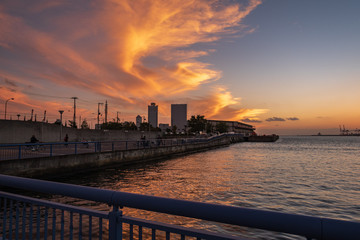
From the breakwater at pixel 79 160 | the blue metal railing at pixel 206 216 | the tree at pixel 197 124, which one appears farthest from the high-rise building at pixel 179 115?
the blue metal railing at pixel 206 216

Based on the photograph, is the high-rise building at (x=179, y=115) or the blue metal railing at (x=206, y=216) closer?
the blue metal railing at (x=206, y=216)

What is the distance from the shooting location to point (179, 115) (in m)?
176

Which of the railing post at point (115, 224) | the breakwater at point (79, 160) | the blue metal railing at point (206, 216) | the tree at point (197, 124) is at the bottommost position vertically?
the breakwater at point (79, 160)

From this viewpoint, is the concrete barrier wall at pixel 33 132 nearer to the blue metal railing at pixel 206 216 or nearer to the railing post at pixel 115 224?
the blue metal railing at pixel 206 216

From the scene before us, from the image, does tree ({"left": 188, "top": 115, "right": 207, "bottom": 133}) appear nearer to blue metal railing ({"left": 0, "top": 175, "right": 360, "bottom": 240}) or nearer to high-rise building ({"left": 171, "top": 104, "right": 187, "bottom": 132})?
high-rise building ({"left": 171, "top": 104, "right": 187, "bottom": 132})

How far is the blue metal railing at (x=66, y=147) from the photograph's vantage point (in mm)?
18328

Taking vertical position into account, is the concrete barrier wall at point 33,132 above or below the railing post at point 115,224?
above

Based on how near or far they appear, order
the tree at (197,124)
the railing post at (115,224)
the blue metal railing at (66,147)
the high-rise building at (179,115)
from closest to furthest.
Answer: the railing post at (115,224) → the blue metal railing at (66,147) → the tree at (197,124) → the high-rise building at (179,115)

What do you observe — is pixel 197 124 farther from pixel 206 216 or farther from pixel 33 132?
pixel 206 216

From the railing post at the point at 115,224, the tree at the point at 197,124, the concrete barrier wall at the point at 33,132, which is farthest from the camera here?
the tree at the point at 197,124

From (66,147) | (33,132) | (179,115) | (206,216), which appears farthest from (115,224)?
(179,115)

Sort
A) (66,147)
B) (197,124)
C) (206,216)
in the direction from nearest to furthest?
(206,216) < (66,147) < (197,124)

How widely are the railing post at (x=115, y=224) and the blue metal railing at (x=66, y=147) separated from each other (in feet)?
52.9

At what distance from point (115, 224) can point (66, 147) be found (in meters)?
30.6
